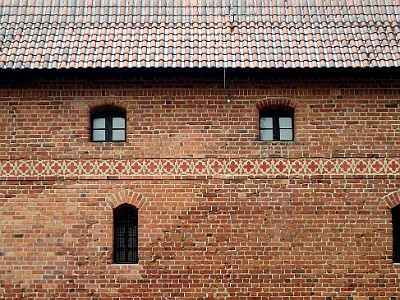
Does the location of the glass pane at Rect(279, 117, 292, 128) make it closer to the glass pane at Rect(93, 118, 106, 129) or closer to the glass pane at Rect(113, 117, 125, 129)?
the glass pane at Rect(113, 117, 125, 129)

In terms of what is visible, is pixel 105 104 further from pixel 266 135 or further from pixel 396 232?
pixel 396 232

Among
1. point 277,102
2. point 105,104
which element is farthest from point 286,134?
point 105,104

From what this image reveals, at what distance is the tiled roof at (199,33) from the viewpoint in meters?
11.7

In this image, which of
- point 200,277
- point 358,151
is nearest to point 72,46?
point 200,277

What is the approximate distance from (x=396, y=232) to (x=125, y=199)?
5122 millimetres

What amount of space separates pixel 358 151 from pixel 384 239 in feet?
5.53

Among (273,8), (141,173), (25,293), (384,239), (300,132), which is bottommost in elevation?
(25,293)

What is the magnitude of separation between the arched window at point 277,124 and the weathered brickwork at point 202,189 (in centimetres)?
21

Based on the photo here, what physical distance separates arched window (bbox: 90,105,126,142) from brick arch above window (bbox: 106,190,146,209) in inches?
41.5

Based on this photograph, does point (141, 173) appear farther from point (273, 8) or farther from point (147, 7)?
point (273, 8)

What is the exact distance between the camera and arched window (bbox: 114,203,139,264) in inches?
467

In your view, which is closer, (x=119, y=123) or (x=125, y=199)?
(x=125, y=199)

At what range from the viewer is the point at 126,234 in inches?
469

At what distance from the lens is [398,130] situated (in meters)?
11.9
